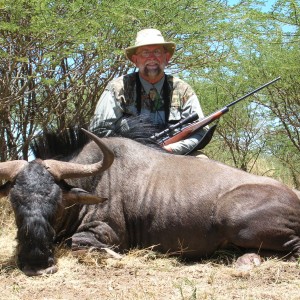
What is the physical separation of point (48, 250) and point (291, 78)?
8113mm

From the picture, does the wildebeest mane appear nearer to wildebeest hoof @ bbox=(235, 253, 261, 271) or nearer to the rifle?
the rifle

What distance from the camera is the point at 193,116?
6.96 meters

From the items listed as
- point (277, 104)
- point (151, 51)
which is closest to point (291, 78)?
point (277, 104)

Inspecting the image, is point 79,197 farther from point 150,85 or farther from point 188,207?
point 150,85

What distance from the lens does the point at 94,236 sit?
5672 mm

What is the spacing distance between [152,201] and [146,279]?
1217 millimetres

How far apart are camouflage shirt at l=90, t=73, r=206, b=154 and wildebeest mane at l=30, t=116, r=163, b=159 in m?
0.47

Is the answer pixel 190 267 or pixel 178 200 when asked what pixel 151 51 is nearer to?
pixel 178 200

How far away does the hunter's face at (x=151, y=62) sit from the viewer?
23.9 ft

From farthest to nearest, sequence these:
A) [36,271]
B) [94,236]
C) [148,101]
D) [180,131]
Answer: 1. [148,101]
2. [180,131]
3. [94,236]
4. [36,271]

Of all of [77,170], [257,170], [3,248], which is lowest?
[257,170]

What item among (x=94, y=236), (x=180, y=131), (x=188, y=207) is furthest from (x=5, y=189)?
(x=180, y=131)

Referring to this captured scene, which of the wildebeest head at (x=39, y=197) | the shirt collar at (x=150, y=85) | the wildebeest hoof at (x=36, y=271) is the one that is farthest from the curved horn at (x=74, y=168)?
the shirt collar at (x=150, y=85)

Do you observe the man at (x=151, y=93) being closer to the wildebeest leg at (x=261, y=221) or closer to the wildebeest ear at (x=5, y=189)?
the wildebeest leg at (x=261, y=221)
